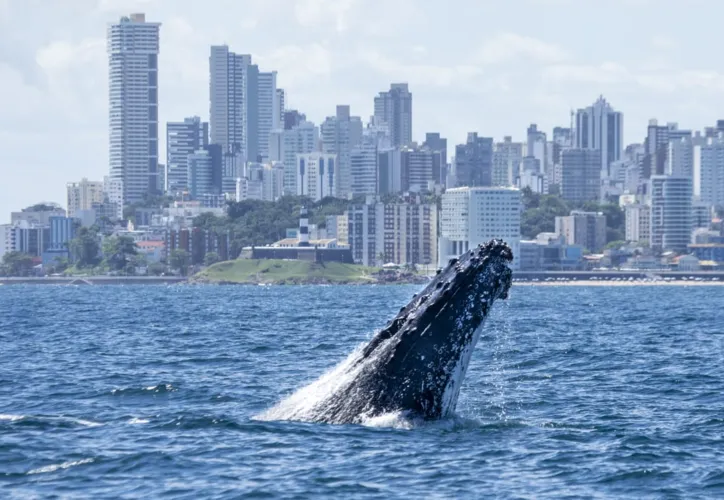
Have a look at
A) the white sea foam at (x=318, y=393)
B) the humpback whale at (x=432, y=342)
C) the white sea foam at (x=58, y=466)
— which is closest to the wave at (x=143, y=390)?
the white sea foam at (x=318, y=393)

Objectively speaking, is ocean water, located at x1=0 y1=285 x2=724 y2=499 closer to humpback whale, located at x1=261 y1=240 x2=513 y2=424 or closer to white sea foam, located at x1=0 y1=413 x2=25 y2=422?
white sea foam, located at x1=0 y1=413 x2=25 y2=422

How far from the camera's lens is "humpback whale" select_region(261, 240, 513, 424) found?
1897cm

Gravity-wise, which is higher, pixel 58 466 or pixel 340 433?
pixel 340 433

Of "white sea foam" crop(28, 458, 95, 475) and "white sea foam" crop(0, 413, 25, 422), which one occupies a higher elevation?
"white sea foam" crop(0, 413, 25, 422)

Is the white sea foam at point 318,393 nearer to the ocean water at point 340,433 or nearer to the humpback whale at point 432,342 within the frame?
the humpback whale at point 432,342

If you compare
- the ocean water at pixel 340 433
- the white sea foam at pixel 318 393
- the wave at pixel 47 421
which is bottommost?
the ocean water at pixel 340 433

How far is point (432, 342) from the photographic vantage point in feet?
62.2

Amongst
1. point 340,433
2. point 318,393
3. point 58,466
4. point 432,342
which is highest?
point 432,342

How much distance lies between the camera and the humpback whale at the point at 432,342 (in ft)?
62.2

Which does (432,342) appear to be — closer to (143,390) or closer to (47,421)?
(47,421)

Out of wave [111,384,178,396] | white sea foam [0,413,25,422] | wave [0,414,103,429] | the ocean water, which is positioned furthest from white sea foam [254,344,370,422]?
wave [111,384,178,396]

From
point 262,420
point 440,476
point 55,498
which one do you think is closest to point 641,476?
point 440,476

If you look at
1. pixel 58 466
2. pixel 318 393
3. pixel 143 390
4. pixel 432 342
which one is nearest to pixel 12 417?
pixel 143 390

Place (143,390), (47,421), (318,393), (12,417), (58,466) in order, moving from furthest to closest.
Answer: (143,390) < (12,417) < (47,421) < (318,393) < (58,466)
